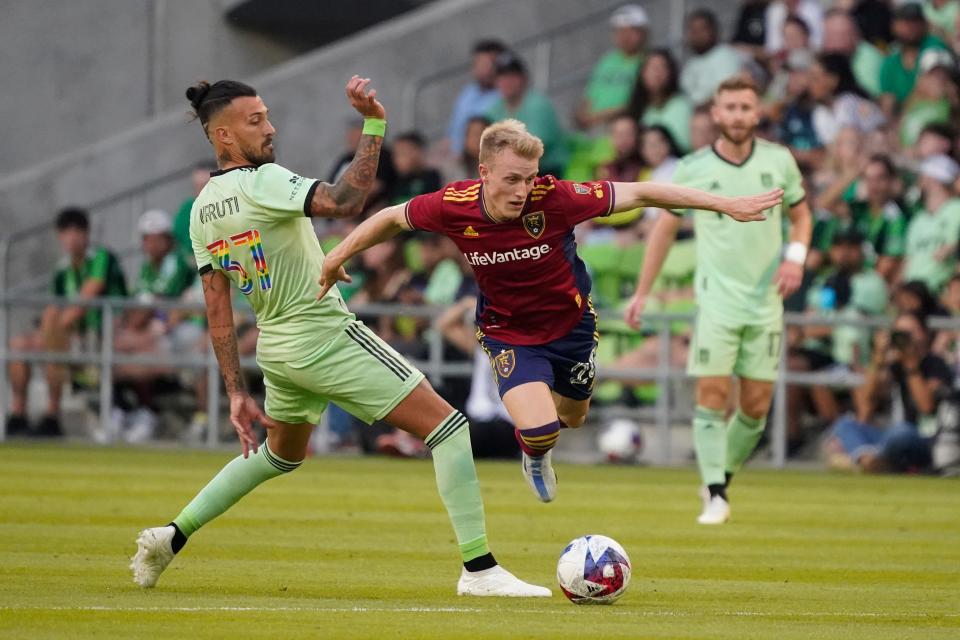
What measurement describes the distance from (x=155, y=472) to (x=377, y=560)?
7187 millimetres

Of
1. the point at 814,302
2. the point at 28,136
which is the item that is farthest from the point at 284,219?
the point at 28,136

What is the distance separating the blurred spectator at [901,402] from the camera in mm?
17938

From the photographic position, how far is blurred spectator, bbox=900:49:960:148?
66.6ft

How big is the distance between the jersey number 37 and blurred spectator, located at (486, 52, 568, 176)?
13.7 metres

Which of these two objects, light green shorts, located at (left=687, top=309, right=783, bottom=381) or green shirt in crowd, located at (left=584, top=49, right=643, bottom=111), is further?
green shirt in crowd, located at (left=584, top=49, right=643, bottom=111)

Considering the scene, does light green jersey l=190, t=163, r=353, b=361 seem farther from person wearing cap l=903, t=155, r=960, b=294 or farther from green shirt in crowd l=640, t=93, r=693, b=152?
green shirt in crowd l=640, t=93, r=693, b=152

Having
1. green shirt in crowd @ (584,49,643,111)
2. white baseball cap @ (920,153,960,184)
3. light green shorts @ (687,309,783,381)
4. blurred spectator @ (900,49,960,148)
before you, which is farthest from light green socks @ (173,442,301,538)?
green shirt in crowd @ (584,49,643,111)

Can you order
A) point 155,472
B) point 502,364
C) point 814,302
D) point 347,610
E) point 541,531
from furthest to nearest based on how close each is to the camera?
point 814,302 → point 155,472 → point 541,531 → point 502,364 → point 347,610

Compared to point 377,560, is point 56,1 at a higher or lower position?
higher

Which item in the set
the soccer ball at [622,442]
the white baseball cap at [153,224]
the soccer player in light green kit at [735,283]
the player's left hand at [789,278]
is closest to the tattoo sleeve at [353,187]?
the player's left hand at [789,278]

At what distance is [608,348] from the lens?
67.8 feet

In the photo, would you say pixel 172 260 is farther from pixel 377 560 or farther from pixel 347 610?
pixel 347 610

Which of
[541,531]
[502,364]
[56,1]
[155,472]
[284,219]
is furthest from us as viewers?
[56,1]

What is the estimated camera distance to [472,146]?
21.8m
